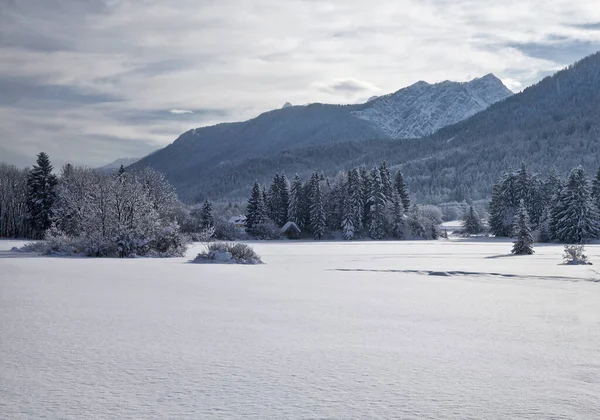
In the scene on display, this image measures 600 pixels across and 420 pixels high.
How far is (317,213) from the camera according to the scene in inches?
3297

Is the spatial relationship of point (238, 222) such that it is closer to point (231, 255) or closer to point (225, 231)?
point (225, 231)

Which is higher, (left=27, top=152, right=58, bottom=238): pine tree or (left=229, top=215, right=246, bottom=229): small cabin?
(left=27, top=152, right=58, bottom=238): pine tree

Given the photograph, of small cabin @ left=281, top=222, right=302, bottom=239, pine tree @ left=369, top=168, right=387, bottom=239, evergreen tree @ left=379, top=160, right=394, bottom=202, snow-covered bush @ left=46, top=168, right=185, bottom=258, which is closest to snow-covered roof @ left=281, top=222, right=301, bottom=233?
small cabin @ left=281, top=222, right=302, bottom=239

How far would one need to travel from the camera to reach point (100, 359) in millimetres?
6141

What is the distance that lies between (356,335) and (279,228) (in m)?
79.7

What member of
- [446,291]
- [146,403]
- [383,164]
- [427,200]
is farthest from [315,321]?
[427,200]

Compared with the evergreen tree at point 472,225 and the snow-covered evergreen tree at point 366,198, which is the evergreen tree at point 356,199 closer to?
the snow-covered evergreen tree at point 366,198

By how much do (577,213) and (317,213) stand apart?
121 feet

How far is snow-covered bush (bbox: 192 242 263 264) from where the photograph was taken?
89.9 ft

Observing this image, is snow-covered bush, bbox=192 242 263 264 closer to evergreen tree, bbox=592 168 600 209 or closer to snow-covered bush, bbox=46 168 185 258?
snow-covered bush, bbox=46 168 185 258

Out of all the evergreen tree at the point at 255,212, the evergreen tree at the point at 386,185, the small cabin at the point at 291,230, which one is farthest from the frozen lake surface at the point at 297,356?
the evergreen tree at the point at 386,185

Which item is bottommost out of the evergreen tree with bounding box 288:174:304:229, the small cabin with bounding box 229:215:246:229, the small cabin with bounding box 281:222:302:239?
the small cabin with bounding box 281:222:302:239

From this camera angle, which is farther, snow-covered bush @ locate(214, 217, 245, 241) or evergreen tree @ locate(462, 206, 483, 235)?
evergreen tree @ locate(462, 206, 483, 235)

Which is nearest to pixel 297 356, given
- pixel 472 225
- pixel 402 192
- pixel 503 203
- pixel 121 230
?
pixel 121 230
